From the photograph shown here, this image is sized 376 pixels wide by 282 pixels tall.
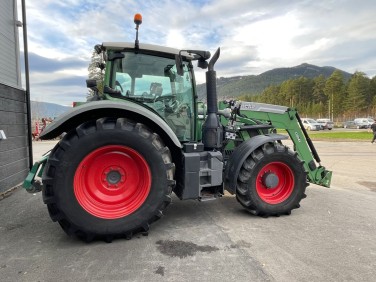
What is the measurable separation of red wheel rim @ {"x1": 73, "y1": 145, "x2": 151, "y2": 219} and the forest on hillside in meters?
74.5

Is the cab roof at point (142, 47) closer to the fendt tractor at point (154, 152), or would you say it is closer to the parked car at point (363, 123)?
the fendt tractor at point (154, 152)

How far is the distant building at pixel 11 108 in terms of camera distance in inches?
241

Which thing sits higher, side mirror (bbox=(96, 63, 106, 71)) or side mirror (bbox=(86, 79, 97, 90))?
side mirror (bbox=(96, 63, 106, 71))

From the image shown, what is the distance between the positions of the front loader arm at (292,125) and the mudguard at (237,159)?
0.79 metres

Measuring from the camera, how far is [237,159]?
4.64m

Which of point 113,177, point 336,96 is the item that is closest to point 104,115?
point 113,177

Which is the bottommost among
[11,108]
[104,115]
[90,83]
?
Result: [104,115]

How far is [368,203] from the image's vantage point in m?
5.55

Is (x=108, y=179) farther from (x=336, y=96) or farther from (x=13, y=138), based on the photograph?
(x=336, y=96)

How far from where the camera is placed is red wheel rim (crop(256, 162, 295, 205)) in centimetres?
479

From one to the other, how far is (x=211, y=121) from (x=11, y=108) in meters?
4.38

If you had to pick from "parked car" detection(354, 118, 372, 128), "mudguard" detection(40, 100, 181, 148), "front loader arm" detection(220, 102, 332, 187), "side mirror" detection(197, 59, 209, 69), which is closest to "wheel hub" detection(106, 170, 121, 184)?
"mudguard" detection(40, 100, 181, 148)

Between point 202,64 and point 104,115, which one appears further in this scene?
point 202,64

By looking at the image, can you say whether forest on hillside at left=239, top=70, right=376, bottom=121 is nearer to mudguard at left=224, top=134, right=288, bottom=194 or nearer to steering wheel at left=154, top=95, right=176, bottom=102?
mudguard at left=224, top=134, right=288, bottom=194
